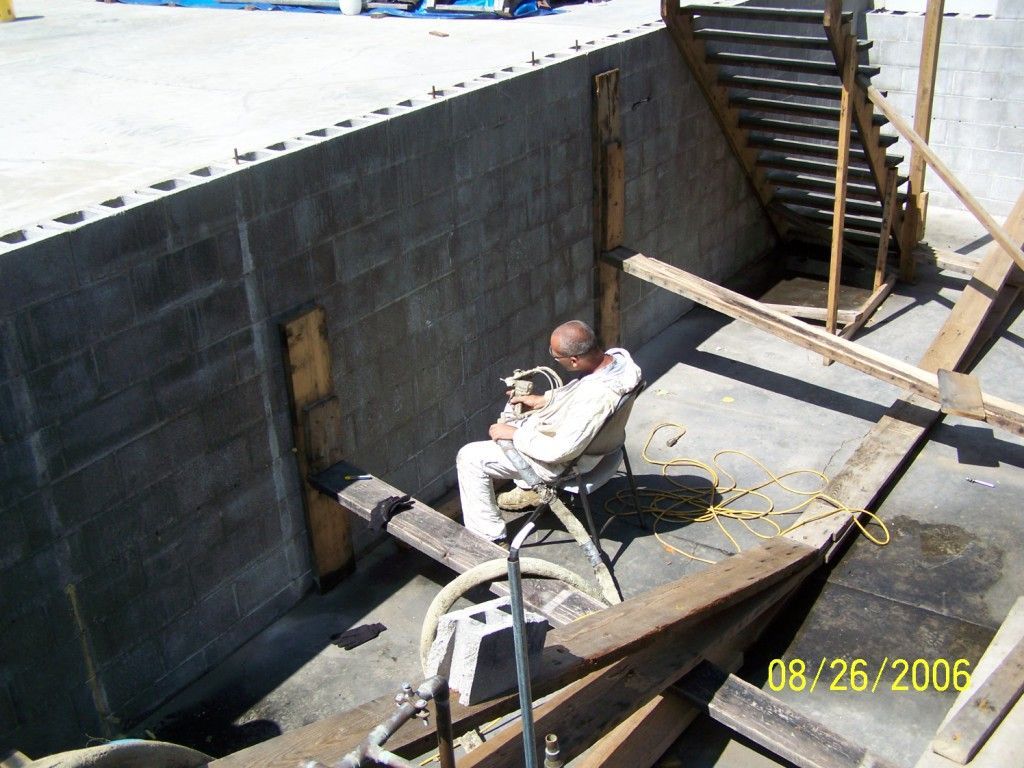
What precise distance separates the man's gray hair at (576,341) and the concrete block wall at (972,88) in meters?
6.55

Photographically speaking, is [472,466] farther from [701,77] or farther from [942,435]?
[701,77]

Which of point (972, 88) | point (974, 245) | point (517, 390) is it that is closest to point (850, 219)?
point (974, 245)

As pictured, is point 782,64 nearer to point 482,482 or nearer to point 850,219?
point 850,219

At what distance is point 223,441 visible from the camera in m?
5.33

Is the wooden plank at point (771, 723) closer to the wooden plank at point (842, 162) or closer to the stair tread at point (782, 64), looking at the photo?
the wooden plank at point (842, 162)

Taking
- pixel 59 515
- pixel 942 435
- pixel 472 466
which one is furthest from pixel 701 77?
pixel 59 515

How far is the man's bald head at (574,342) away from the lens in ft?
19.0

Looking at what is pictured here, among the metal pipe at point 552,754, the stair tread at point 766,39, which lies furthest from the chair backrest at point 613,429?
the stair tread at point 766,39

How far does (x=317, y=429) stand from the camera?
5.79m

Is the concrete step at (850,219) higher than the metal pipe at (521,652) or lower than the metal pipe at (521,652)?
lower

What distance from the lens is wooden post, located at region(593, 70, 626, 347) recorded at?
7.51m

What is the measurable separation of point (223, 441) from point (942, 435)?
15.6 ft

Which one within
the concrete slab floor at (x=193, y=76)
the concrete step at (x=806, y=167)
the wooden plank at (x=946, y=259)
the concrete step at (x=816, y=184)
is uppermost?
the concrete slab floor at (x=193, y=76)

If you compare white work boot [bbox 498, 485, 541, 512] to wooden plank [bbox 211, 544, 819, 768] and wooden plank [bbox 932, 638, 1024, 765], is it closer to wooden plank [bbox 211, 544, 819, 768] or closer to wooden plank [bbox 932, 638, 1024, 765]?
wooden plank [bbox 211, 544, 819, 768]
